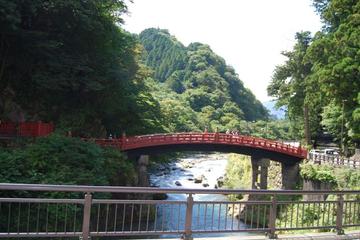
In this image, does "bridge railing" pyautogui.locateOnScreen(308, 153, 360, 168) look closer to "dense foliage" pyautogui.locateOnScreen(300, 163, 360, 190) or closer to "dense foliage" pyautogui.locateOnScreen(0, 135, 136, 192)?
"dense foliage" pyautogui.locateOnScreen(300, 163, 360, 190)

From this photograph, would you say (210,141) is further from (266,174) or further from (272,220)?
(272,220)

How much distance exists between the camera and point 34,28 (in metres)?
27.0

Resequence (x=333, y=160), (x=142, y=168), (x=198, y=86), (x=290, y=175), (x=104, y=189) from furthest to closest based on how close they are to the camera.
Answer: (x=198, y=86) → (x=290, y=175) → (x=142, y=168) → (x=333, y=160) → (x=104, y=189)

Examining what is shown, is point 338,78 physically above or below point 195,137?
A: above

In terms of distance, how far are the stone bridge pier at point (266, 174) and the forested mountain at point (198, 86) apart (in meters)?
34.8

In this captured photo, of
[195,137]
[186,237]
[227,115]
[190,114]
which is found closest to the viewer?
[186,237]

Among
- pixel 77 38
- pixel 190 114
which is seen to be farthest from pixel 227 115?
pixel 77 38

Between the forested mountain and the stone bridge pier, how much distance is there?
34.8 meters

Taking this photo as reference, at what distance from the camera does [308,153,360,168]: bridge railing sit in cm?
2845

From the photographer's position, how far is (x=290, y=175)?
35.2m

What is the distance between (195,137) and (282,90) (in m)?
16.3

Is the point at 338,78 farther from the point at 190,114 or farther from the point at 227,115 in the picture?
the point at 227,115

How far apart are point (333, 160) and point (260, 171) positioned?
8.52 meters

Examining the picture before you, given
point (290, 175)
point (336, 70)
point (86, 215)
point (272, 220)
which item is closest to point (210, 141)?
point (290, 175)
